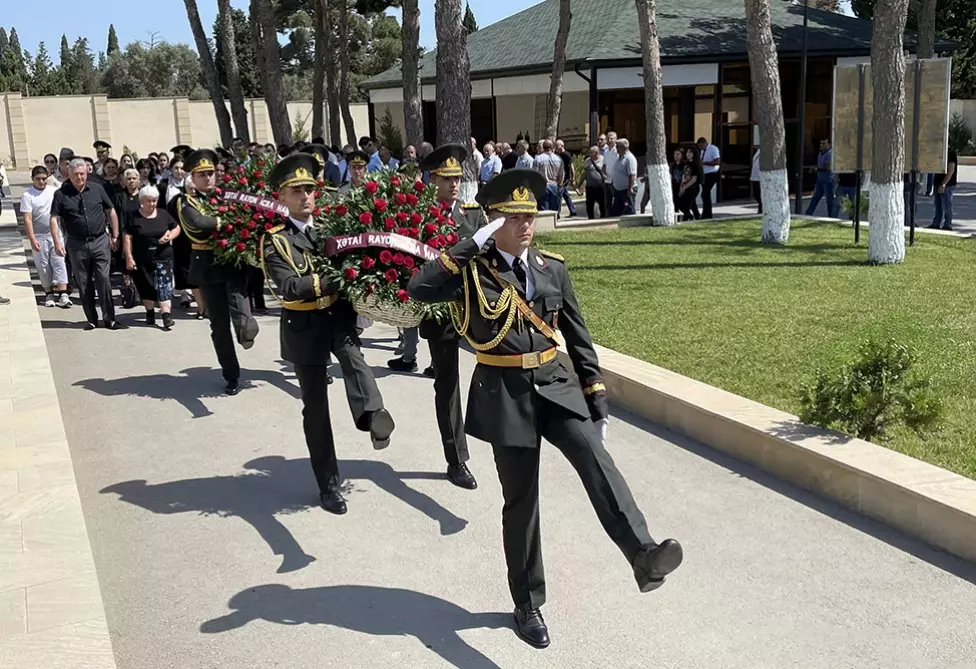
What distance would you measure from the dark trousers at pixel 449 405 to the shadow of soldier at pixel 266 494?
275mm

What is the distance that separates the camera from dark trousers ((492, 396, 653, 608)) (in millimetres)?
4551

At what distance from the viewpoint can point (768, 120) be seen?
56.0 ft

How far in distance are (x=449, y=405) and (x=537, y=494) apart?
2.26 m

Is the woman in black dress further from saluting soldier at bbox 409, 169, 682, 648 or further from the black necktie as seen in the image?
the black necktie

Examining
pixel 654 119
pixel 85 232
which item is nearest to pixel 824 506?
pixel 85 232

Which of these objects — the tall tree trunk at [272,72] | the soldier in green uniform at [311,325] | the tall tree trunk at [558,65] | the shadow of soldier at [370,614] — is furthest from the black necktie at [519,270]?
the tall tree trunk at [558,65]

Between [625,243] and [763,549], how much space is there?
40.4 feet

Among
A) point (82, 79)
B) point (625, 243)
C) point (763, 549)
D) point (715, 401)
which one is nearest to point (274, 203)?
point (715, 401)

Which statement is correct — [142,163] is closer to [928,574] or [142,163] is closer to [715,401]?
[715,401]

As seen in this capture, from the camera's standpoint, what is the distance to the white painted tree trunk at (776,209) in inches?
669

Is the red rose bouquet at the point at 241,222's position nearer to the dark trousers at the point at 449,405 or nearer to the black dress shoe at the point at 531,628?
the dark trousers at the point at 449,405

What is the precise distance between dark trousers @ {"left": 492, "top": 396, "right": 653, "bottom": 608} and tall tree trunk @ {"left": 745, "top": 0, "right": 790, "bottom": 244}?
1303cm

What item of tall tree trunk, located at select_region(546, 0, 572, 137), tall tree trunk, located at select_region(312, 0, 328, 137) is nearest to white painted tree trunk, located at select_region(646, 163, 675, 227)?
tall tree trunk, located at select_region(546, 0, 572, 137)

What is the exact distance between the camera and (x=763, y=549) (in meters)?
5.82
